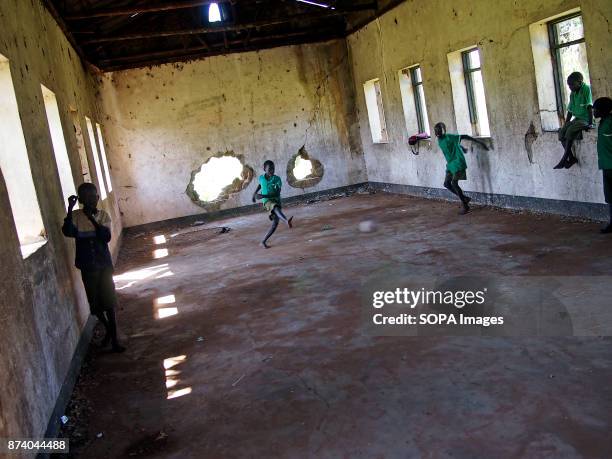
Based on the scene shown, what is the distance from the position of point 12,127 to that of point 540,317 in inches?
185

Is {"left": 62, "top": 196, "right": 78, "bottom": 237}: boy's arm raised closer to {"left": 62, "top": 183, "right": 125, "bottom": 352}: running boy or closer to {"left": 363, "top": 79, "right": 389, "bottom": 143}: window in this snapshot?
{"left": 62, "top": 183, "right": 125, "bottom": 352}: running boy

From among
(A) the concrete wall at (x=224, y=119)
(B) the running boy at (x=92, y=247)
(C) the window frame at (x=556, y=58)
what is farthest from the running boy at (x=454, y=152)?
(A) the concrete wall at (x=224, y=119)

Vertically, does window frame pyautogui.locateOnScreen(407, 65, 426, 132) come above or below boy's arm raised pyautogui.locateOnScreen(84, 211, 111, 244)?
A: above

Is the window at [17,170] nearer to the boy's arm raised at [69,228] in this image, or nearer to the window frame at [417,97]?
the boy's arm raised at [69,228]

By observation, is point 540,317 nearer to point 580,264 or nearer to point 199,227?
point 580,264

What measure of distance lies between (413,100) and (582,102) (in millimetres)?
5976

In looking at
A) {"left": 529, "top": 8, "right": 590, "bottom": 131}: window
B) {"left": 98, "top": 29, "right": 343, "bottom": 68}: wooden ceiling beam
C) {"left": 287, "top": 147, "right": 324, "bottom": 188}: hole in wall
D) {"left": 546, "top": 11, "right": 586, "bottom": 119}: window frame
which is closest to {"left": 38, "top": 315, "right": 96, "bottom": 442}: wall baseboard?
{"left": 529, "top": 8, "right": 590, "bottom": 131}: window

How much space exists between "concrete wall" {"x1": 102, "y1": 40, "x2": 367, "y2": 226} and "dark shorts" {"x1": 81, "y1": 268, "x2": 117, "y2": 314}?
10.1 meters

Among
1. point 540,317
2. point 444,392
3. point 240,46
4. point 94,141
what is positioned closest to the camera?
point 444,392

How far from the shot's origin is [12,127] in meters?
5.25

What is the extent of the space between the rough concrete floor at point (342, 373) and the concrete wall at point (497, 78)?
41.3 inches

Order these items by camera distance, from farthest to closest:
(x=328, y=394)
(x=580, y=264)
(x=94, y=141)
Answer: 1. (x=94, y=141)
2. (x=580, y=264)
3. (x=328, y=394)

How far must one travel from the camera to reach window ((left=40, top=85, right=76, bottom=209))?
7.84m

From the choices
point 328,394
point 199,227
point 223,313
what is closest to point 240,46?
point 199,227
